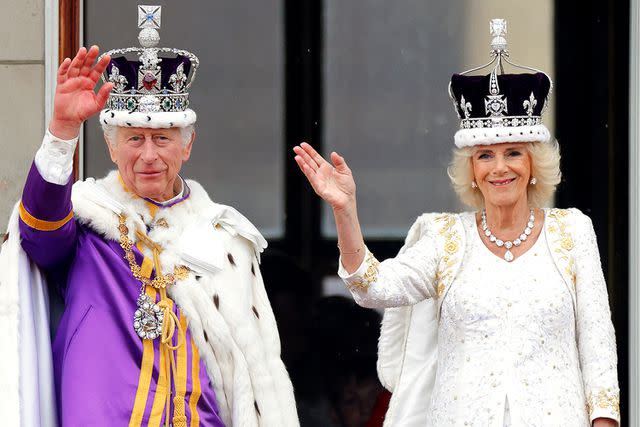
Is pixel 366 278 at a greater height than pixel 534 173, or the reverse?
pixel 534 173

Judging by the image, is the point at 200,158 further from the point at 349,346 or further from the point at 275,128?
the point at 349,346

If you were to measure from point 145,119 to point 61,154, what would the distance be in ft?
1.10

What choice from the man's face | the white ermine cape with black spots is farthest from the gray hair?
the white ermine cape with black spots

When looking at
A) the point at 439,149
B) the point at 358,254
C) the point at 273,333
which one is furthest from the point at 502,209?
the point at 439,149

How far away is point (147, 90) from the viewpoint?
4.68m

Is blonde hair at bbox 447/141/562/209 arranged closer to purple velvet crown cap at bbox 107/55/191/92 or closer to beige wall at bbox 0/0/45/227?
purple velvet crown cap at bbox 107/55/191/92

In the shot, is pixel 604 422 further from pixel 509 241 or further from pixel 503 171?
pixel 503 171

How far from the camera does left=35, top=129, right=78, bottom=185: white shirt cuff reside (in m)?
4.34

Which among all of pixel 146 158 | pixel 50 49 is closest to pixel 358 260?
pixel 146 158

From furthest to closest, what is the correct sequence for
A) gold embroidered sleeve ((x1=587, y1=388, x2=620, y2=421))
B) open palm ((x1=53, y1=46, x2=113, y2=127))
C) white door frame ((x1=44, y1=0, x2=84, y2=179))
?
1. white door frame ((x1=44, y1=0, x2=84, y2=179))
2. gold embroidered sleeve ((x1=587, y1=388, x2=620, y2=421))
3. open palm ((x1=53, y1=46, x2=113, y2=127))

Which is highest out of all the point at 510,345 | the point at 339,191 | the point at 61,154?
the point at 61,154

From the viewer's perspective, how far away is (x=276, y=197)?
20.8 ft

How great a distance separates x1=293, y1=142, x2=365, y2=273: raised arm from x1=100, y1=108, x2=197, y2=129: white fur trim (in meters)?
0.45

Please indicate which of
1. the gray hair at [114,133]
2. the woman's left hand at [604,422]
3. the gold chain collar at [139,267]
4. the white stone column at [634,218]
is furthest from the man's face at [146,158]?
the white stone column at [634,218]
